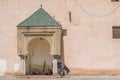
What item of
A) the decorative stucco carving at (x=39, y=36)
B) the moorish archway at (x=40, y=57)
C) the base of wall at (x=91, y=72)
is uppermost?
the decorative stucco carving at (x=39, y=36)

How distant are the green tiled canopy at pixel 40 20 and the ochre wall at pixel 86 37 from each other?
16.8 inches

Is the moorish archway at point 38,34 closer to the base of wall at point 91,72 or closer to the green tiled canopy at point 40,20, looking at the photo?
the green tiled canopy at point 40,20

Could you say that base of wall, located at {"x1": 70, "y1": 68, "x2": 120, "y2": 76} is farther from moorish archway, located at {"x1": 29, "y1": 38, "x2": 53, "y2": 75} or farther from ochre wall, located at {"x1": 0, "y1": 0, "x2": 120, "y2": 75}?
moorish archway, located at {"x1": 29, "y1": 38, "x2": 53, "y2": 75}

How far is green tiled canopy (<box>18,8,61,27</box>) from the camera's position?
2592 cm

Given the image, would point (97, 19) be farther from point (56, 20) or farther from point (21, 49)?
point (21, 49)

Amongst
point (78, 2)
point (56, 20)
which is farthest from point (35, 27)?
point (78, 2)

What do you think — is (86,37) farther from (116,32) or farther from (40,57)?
(40,57)

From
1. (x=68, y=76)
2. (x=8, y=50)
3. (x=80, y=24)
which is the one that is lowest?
(x=68, y=76)

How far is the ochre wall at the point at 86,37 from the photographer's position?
86.2 ft

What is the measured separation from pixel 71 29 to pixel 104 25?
2.14 meters

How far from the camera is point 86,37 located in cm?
2634

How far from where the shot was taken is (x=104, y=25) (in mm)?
26344

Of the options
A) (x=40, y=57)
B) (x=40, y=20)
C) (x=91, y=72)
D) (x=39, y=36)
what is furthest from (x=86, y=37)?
(x=40, y=57)

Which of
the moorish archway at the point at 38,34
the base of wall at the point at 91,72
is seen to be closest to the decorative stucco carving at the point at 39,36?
the moorish archway at the point at 38,34
